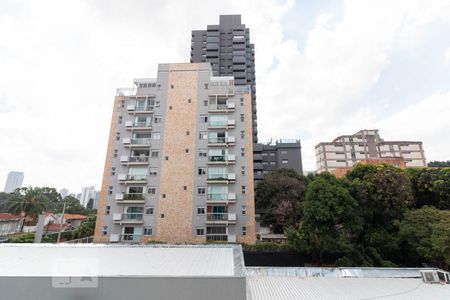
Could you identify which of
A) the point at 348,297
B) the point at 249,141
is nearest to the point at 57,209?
the point at 249,141

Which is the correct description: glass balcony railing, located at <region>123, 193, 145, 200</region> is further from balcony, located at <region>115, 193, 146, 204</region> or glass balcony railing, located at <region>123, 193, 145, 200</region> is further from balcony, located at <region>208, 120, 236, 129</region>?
balcony, located at <region>208, 120, 236, 129</region>

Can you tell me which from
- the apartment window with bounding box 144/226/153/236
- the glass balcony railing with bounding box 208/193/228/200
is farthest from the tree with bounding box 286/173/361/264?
the apartment window with bounding box 144/226/153/236

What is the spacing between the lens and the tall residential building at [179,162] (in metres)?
26.2

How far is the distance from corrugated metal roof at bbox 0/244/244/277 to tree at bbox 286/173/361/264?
9346mm

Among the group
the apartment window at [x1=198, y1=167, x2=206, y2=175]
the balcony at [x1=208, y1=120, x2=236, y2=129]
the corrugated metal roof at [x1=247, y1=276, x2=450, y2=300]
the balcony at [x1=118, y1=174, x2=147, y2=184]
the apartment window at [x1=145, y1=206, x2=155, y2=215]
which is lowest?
the corrugated metal roof at [x1=247, y1=276, x2=450, y2=300]

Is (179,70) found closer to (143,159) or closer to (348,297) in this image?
(143,159)

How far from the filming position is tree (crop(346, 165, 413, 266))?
18122mm

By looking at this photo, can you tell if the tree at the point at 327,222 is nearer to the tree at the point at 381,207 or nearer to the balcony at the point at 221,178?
the tree at the point at 381,207

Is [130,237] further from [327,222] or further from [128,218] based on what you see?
[327,222]

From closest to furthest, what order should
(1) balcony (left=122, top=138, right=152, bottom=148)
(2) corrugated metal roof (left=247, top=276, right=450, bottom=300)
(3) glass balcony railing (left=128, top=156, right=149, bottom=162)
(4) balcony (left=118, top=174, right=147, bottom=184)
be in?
(2) corrugated metal roof (left=247, top=276, right=450, bottom=300) < (4) balcony (left=118, top=174, right=147, bottom=184) < (3) glass balcony railing (left=128, top=156, right=149, bottom=162) < (1) balcony (left=122, top=138, right=152, bottom=148)

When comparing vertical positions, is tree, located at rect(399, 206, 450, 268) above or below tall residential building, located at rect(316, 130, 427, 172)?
below

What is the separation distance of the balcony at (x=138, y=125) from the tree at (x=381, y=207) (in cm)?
2422

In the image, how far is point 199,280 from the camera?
23.4 ft

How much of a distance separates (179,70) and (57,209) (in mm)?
55521
